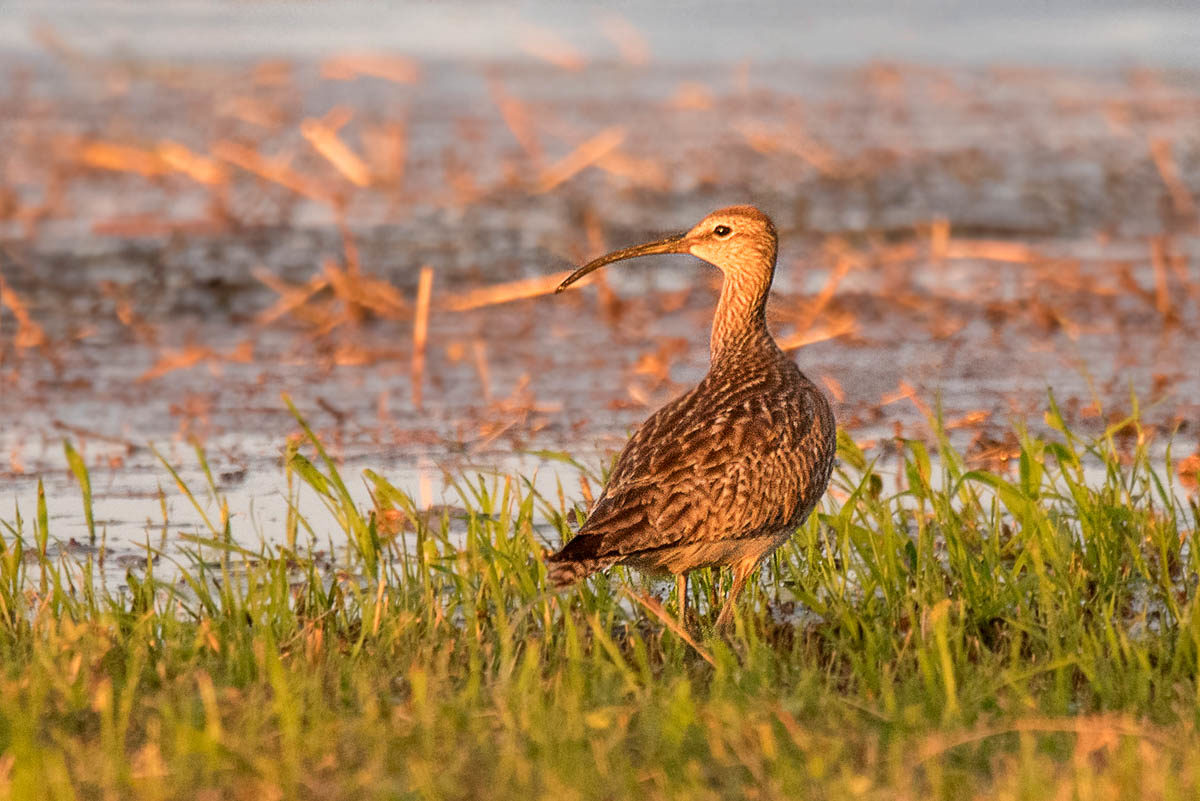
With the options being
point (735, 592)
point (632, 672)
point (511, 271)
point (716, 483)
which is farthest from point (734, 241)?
point (511, 271)

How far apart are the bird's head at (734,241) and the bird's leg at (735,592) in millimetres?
1315

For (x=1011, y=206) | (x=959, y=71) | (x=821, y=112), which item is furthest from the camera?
(x=959, y=71)

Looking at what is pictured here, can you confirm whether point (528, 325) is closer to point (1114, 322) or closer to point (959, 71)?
point (1114, 322)

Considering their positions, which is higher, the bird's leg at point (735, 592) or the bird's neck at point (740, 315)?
the bird's neck at point (740, 315)

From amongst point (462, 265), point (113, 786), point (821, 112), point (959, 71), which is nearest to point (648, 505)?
point (113, 786)

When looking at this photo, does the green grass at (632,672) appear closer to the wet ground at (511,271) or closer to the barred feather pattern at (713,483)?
the barred feather pattern at (713,483)

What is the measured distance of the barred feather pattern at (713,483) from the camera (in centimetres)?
598

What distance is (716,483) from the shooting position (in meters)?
6.14

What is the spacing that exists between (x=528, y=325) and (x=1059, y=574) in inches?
247

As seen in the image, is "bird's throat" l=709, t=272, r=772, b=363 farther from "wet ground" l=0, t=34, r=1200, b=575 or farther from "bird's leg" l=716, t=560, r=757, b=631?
"bird's leg" l=716, t=560, r=757, b=631

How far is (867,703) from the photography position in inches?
197

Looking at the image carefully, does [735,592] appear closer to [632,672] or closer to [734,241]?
[632,672]

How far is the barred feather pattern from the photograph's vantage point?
5980 millimetres

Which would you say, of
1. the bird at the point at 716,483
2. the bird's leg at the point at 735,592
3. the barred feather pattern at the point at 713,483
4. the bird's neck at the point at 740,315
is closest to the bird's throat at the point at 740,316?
the bird's neck at the point at 740,315
